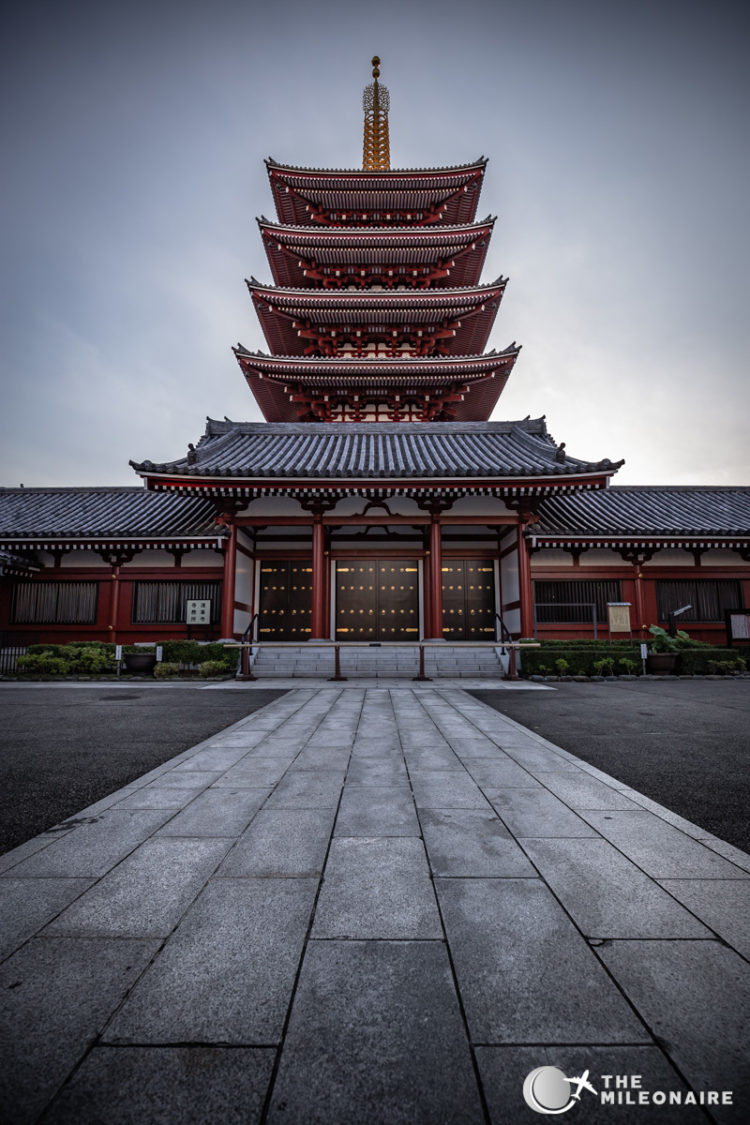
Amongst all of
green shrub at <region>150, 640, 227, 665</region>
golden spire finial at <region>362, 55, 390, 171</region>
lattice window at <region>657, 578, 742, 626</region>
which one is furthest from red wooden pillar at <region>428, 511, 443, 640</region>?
golden spire finial at <region>362, 55, 390, 171</region>

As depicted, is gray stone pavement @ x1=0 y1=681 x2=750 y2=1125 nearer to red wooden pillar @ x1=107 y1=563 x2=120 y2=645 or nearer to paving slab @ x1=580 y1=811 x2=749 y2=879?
paving slab @ x1=580 y1=811 x2=749 y2=879

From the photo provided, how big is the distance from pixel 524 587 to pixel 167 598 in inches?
444

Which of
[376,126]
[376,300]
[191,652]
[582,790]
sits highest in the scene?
[376,126]

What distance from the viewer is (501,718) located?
6.39 meters

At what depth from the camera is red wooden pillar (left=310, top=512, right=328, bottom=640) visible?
1348cm

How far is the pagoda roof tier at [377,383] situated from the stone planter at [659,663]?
37.6 feet

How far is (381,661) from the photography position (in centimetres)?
1259

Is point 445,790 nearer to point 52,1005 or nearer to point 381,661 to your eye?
point 52,1005

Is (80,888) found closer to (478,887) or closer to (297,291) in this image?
(478,887)

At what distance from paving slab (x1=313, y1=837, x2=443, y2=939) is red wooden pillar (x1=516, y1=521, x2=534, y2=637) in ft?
39.1

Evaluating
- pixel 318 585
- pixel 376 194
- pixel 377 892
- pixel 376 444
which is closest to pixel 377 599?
pixel 318 585

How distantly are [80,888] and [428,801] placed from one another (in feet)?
6.56

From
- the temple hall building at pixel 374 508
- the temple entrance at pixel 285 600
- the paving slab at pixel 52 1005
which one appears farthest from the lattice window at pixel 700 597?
the paving slab at pixel 52 1005

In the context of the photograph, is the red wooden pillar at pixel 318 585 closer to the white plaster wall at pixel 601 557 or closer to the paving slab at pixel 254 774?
the white plaster wall at pixel 601 557
